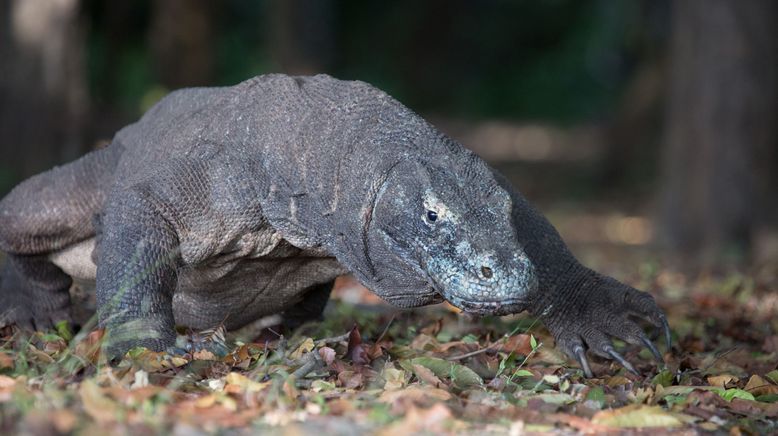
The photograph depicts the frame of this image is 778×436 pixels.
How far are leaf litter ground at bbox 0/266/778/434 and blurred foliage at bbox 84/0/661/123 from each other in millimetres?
19829

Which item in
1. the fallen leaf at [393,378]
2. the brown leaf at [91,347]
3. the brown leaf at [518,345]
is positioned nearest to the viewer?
the fallen leaf at [393,378]

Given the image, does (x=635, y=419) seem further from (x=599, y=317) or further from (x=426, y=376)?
(x=599, y=317)

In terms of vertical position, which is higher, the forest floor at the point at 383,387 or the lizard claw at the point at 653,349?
the lizard claw at the point at 653,349

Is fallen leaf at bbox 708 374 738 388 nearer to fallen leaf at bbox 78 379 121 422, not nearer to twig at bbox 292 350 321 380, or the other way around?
twig at bbox 292 350 321 380

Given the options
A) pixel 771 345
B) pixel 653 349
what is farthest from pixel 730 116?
pixel 653 349

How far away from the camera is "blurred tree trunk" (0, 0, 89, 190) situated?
9.20m

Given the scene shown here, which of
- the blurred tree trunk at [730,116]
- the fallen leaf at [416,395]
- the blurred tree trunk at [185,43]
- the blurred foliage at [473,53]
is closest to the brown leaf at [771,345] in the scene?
the fallen leaf at [416,395]

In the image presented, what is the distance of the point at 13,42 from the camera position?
923cm

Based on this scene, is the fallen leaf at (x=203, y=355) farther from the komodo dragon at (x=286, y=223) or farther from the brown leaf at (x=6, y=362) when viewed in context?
the brown leaf at (x=6, y=362)

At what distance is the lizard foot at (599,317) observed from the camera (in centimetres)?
409

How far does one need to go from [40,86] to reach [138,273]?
6.02 metres

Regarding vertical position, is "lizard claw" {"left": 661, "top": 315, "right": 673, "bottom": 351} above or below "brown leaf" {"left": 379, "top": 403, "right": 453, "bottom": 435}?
above

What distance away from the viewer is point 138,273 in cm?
378

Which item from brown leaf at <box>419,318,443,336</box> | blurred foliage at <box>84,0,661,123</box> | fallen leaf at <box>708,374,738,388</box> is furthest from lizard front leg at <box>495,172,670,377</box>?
blurred foliage at <box>84,0,661,123</box>
